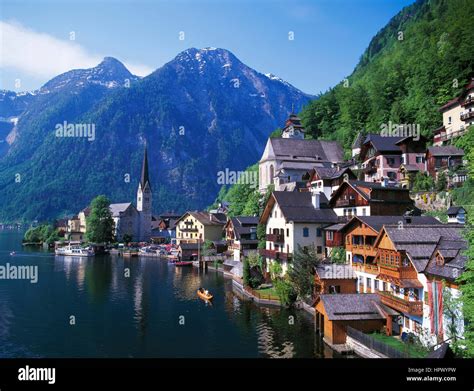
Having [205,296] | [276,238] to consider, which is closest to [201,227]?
[276,238]

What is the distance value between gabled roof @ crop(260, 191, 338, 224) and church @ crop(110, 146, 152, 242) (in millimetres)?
78693

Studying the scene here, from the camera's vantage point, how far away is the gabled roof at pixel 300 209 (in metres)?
39.6

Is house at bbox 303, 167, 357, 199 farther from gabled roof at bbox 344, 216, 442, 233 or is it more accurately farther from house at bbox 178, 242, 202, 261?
Answer: house at bbox 178, 242, 202, 261

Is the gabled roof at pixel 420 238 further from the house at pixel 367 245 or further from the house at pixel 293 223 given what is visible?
the house at pixel 293 223

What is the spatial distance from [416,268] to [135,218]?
106 m

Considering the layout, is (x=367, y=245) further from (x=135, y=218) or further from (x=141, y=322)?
(x=135, y=218)

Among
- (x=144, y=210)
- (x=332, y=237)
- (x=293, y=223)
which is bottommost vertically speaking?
(x=332, y=237)

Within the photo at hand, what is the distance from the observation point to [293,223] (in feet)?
129

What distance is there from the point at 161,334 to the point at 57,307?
14.1 m

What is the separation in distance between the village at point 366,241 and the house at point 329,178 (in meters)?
0.13

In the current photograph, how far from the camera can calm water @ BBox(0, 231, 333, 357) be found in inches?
956

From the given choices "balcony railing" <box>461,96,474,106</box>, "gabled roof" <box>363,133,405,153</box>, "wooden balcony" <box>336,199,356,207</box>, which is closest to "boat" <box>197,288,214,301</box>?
"wooden balcony" <box>336,199,356,207</box>
